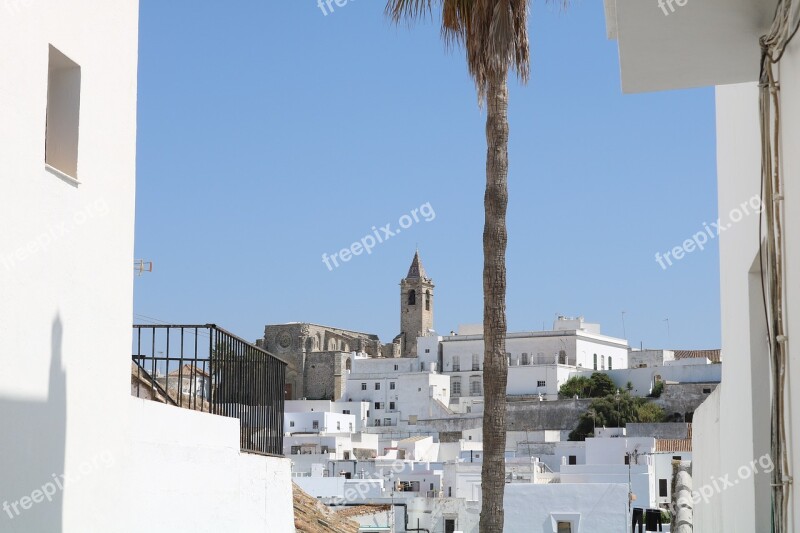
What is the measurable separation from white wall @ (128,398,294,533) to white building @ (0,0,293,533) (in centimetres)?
2

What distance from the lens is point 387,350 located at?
13112cm

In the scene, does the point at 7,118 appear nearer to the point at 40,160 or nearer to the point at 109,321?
the point at 40,160

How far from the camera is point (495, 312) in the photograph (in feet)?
36.5

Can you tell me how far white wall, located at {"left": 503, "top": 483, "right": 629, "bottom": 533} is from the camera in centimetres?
2806

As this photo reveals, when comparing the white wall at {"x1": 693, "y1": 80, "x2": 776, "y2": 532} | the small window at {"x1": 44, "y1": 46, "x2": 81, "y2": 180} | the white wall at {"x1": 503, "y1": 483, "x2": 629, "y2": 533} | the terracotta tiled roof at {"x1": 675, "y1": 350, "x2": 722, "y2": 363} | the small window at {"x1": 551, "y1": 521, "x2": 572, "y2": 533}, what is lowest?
the small window at {"x1": 551, "y1": 521, "x2": 572, "y2": 533}

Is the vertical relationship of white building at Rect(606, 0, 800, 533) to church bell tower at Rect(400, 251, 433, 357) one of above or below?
below

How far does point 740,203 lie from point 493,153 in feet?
19.1

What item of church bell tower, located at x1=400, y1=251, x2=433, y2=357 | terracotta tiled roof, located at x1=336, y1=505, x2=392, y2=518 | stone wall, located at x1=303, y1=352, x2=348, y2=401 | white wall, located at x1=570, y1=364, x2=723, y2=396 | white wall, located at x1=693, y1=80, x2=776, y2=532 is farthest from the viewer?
church bell tower, located at x1=400, y1=251, x2=433, y2=357

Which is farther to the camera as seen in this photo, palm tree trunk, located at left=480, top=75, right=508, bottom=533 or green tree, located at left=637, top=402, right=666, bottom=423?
green tree, located at left=637, top=402, right=666, bottom=423

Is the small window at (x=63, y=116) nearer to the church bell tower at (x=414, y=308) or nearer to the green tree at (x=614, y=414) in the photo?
the green tree at (x=614, y=414)

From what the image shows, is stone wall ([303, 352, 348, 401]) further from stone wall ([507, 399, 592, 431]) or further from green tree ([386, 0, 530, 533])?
green tree ([386, 0, 530, 533])

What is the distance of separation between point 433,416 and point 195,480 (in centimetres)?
8983

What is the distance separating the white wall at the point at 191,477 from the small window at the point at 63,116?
1.72 m

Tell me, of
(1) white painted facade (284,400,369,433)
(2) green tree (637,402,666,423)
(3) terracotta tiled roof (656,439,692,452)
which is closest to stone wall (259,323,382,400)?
(1) white painted facade (284,400,369,433)
